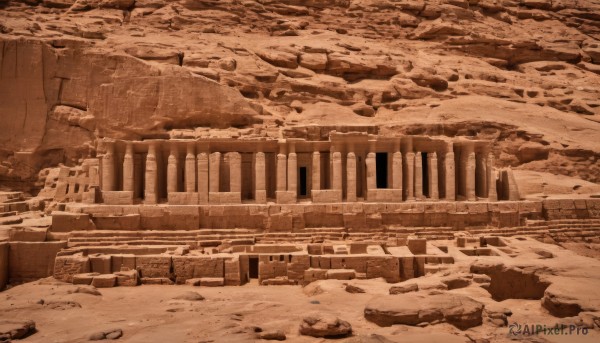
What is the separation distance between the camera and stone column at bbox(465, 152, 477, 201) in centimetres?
2209

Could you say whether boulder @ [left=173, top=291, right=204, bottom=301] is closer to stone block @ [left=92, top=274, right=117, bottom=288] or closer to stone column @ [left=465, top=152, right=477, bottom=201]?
stone block @ [left=92, top=274, right=117, bottom=288]

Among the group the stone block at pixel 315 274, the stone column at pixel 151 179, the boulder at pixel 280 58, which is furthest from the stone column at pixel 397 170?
the boulder at pixel 280 58

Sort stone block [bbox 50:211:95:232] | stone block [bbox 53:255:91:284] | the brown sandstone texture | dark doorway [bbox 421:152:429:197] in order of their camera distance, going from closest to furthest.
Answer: stone block [bbox 53:255:91:284] < stone block [bbox 50:211:95:232] < dark doorway [bbox 421:152:429:197] < the brown sandstone texture

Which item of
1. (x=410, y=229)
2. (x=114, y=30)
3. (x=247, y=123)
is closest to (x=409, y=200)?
(x=410, y=229)

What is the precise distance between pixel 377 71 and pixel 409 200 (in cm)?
1365

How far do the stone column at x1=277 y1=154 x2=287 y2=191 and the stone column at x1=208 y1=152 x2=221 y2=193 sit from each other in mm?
2308

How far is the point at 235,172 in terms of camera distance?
70.0 feet

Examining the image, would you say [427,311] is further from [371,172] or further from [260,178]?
[260,178]

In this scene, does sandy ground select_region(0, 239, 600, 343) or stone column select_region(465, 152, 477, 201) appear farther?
stone column select_region(465, 152, 477, 201)

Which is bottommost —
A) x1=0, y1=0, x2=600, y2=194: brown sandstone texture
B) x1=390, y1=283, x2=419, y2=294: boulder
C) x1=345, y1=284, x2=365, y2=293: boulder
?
x1=345, y1=284, x2=365, y2=293: boulder

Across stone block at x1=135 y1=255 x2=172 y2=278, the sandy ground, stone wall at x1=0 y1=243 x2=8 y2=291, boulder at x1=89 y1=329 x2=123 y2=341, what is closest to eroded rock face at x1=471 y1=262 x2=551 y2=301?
the sandy ground

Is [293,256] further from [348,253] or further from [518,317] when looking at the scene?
[518,317]

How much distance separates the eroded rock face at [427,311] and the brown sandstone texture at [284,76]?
515 inches

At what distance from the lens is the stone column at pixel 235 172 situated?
69.7ft
